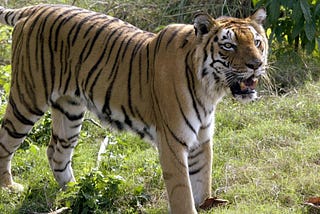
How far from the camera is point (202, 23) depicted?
4688mm

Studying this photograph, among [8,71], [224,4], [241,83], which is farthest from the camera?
[224,4]

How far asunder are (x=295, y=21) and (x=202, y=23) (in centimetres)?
256

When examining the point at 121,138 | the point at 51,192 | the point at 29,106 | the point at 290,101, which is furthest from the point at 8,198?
the point at 290,101

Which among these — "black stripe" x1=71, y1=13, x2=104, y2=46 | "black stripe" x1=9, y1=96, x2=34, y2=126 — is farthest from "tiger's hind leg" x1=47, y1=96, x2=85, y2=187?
"black stripe" x1=71, y1=13, x2=104, y2=46

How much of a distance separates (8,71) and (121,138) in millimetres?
1285

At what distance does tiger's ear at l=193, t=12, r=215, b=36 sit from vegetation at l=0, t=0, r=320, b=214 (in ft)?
3.83

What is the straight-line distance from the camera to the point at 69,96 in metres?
5.36

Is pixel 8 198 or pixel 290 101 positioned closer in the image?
pixel 8 198

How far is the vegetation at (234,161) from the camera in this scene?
519 centimetres

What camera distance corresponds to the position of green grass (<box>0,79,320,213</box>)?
5180mm

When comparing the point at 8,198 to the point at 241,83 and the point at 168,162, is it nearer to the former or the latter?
the point at 168,162

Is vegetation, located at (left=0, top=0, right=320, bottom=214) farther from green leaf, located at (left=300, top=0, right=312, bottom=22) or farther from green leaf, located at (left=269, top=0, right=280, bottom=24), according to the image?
green leaf, located at (left=300, top=0, right=312, bottom=22)

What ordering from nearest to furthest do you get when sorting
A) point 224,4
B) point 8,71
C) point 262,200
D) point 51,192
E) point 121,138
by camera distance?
point 262,200, point 51,192, point 121,138, point 8,71, point 224,4

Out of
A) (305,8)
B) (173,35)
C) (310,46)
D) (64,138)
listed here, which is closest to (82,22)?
(173,35)
